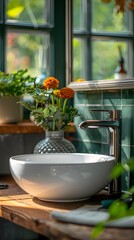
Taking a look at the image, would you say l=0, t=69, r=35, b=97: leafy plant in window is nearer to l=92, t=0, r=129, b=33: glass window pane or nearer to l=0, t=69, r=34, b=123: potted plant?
l=0, t=69, r=34, b=123: potted plant

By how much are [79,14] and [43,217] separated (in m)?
1.28

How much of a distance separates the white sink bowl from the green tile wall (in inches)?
10.0

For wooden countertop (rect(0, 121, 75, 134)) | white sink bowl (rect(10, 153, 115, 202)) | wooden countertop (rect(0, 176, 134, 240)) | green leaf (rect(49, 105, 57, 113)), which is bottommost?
wooden countertop (rect(0, 176, 134, 240))

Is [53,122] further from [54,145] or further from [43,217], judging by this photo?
[43,217]

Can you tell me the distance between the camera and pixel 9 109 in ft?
6.99

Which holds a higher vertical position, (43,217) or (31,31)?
(31,31)

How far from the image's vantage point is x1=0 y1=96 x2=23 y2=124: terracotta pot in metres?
2.11

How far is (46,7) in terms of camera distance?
2.42 meters

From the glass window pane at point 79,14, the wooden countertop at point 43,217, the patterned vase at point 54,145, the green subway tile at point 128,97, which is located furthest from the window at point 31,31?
the wooden countertop at point 43,217

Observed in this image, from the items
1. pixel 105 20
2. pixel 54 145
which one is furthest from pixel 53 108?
pixel 105 20

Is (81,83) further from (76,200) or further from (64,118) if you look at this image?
(76,200)

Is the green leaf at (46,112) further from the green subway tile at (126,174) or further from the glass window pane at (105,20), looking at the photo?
the glass window pane at (105,20)

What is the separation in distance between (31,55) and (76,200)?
1414 millimetres

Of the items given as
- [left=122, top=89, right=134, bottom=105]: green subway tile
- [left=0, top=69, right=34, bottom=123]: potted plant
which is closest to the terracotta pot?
[left=0, top=69, right=34, bottom=123]: potted plant
